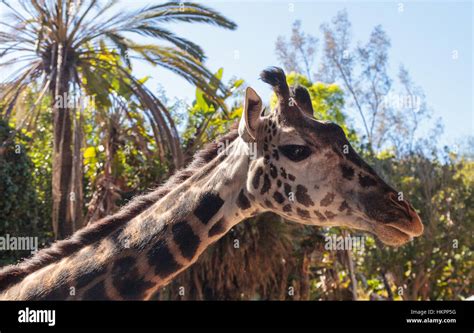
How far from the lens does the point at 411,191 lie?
69.9 feet

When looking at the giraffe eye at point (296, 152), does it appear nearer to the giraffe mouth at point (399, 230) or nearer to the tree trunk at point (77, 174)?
the giraffe mouth at point (399, 230)

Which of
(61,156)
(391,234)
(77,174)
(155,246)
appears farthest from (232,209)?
(61,156)

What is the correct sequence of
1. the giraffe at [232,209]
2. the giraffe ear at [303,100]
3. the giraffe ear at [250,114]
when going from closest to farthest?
the giraffe at [232,209] < the giraffe ear at [250,114] < the giraffe ear at [303,100]

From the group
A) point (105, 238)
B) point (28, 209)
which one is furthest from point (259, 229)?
point (105, 238)

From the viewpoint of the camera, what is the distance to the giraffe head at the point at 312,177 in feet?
12.9

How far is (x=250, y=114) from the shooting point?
437 centimetres

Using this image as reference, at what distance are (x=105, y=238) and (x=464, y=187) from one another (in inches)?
728

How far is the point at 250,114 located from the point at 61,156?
27.8ft

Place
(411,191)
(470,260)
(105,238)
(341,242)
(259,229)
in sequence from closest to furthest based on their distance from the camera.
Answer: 1. (105,238)
2. (259,229)
3. (341,242)
4. (470,260)
5. (411,191)

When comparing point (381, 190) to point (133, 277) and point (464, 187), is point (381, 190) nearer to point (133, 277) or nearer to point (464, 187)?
point (133, 277)

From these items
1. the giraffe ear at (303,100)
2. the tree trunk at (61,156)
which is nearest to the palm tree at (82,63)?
the tree trunk at (61,156)

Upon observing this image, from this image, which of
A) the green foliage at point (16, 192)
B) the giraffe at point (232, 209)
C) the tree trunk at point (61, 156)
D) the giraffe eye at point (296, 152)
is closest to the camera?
the giraffe at point (232, 209)

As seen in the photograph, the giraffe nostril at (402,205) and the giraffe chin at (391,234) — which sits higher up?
the giraffe nostril at (402,205)

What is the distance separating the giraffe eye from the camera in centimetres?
418
